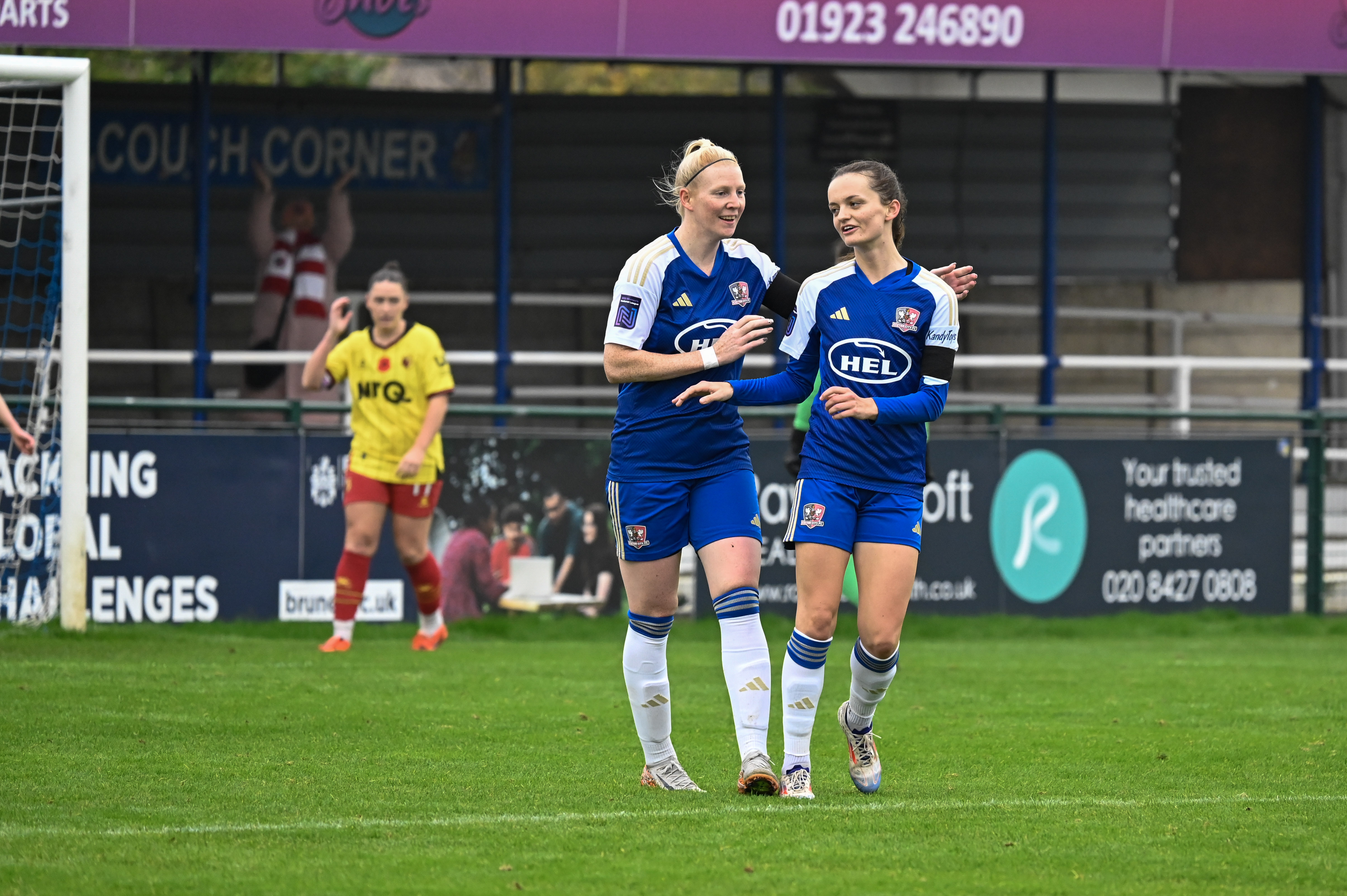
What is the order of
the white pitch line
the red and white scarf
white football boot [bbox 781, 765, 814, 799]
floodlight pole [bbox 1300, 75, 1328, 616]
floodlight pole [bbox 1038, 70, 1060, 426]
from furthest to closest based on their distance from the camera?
floodlight pole [bbox 1300, 75, 1328, 616]
floodlight pole [bbox 1038, 70, 1060, 426]
the red and white scarf
white football boot [bbox 781, 765, 814, 799]
the white pitch line

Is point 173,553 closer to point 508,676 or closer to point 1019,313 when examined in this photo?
point 508,676

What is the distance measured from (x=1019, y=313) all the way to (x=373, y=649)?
11.1 meters

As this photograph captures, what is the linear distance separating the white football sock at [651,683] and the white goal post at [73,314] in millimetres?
5634

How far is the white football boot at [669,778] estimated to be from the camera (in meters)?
5.84

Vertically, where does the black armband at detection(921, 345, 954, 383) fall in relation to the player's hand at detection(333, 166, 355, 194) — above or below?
below

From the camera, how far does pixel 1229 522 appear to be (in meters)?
13.6

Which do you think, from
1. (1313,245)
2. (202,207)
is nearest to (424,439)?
Result: (202,207)

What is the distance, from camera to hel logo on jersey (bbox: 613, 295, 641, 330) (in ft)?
18.5

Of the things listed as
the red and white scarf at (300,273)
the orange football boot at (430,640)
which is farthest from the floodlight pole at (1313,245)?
the red and white scarf at (300,273)

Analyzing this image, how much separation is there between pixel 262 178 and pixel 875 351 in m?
11.3

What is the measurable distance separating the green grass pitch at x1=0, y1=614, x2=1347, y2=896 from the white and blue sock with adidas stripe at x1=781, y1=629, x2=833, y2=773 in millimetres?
183

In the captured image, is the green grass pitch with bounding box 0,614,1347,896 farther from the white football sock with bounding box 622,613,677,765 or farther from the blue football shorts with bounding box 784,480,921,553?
the blue football shorts with bounding box 784,480,921,553

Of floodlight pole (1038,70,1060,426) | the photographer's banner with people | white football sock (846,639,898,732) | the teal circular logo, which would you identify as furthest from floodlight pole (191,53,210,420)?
white football sock (846,639,898,732)

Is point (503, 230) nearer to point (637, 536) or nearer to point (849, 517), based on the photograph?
point (637, 536)
